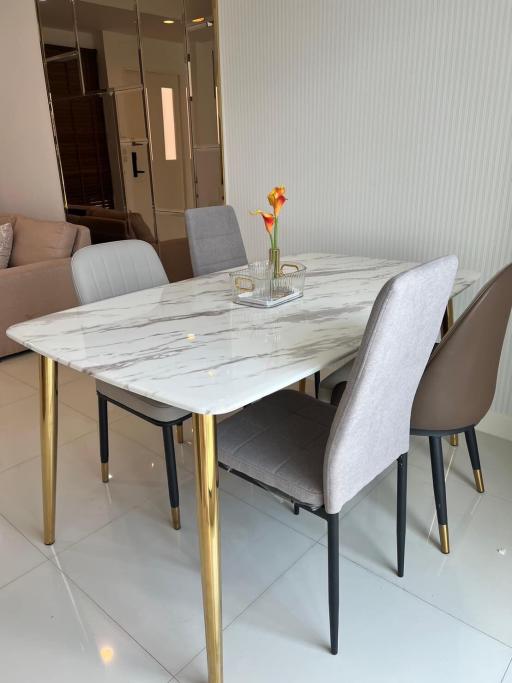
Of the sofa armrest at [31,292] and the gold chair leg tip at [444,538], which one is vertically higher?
the sofa armrest at [31,292]

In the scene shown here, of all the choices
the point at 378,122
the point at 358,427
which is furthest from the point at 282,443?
the point at 378,122

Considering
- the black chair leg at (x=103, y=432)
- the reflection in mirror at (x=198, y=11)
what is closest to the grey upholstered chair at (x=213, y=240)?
the black chair leg at (x=103, y=432)

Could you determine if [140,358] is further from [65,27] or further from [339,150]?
[65,27]

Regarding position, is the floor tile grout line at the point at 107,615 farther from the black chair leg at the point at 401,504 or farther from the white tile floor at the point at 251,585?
the black chair leg at the point at 401,504

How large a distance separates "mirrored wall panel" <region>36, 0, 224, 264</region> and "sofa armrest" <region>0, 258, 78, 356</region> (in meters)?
0.65

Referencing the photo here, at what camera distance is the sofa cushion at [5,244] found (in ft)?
11.3

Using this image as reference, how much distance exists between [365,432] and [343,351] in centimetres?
22

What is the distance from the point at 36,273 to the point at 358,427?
2735mm

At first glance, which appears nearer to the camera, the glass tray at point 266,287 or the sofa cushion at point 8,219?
the glass tray at point 266,287

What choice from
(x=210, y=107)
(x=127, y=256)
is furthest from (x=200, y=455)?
(x=210, y=107)

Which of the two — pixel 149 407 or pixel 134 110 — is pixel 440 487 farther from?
pixel 134 110

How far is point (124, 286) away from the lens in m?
1.95

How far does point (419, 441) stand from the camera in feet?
7.45

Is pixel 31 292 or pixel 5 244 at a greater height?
pixel 5 244
